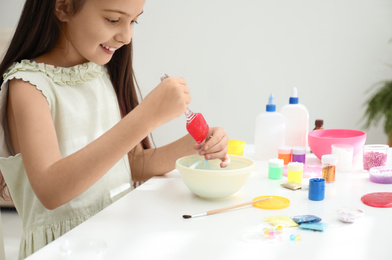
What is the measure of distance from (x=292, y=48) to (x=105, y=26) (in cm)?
224

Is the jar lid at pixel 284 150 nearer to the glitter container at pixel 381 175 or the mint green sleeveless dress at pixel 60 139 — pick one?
the glitter container at pixel 381 175

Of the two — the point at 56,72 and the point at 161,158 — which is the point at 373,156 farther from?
the point at 56,72

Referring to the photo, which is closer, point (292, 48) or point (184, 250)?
point (184, 250)

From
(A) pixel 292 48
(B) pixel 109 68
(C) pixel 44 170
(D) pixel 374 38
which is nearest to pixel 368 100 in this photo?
(D) pixel 374 38

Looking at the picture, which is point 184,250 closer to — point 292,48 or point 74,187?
point 74,187

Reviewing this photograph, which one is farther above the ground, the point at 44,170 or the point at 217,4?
the point at 217,4

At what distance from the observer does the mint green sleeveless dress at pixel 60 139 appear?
103 cm

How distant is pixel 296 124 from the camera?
54.0 inches

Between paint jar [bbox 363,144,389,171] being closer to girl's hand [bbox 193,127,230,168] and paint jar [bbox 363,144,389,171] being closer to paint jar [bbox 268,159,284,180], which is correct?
paint jar [bbox 268,159,284,180]

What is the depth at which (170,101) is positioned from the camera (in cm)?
88

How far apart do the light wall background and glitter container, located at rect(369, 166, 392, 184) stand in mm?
2036

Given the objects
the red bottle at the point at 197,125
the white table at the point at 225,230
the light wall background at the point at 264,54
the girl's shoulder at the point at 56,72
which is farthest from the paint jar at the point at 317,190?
the light wall background at the point at 264,54

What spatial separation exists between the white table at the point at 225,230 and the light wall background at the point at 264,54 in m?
2.13

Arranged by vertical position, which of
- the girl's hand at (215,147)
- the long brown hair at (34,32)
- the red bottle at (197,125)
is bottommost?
the girl's hand at (215,147)
